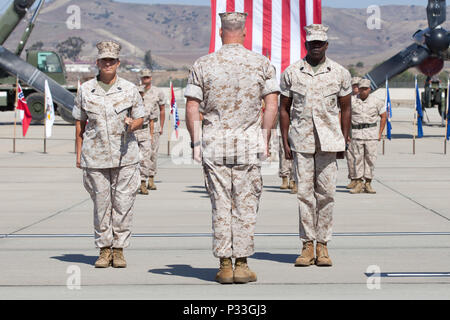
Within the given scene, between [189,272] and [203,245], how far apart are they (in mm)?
1474

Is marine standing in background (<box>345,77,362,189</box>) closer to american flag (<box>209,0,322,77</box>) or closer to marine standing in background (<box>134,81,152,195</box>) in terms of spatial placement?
american flag (<box>209,0,322,77</box>)

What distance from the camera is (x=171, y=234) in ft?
31.9

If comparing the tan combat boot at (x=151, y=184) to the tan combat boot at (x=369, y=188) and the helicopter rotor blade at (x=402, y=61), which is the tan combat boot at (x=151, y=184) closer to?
the tan combat boot at (x=369, y=188)

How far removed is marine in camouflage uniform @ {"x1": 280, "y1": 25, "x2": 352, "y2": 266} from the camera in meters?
7.65

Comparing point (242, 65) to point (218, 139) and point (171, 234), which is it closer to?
point (218, 139)

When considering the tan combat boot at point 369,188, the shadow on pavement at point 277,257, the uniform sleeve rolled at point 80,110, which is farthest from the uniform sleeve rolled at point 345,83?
the tan combat boot at point 369,188

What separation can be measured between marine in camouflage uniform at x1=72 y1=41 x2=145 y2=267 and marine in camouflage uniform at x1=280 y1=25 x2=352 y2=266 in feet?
4.60

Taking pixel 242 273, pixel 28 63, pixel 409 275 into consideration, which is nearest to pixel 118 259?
pixel 242 273

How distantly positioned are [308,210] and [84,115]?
214 cm

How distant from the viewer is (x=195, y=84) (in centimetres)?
689

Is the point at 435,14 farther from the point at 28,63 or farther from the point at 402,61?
the point at 28,63

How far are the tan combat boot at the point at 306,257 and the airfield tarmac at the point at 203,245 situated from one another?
10cm
